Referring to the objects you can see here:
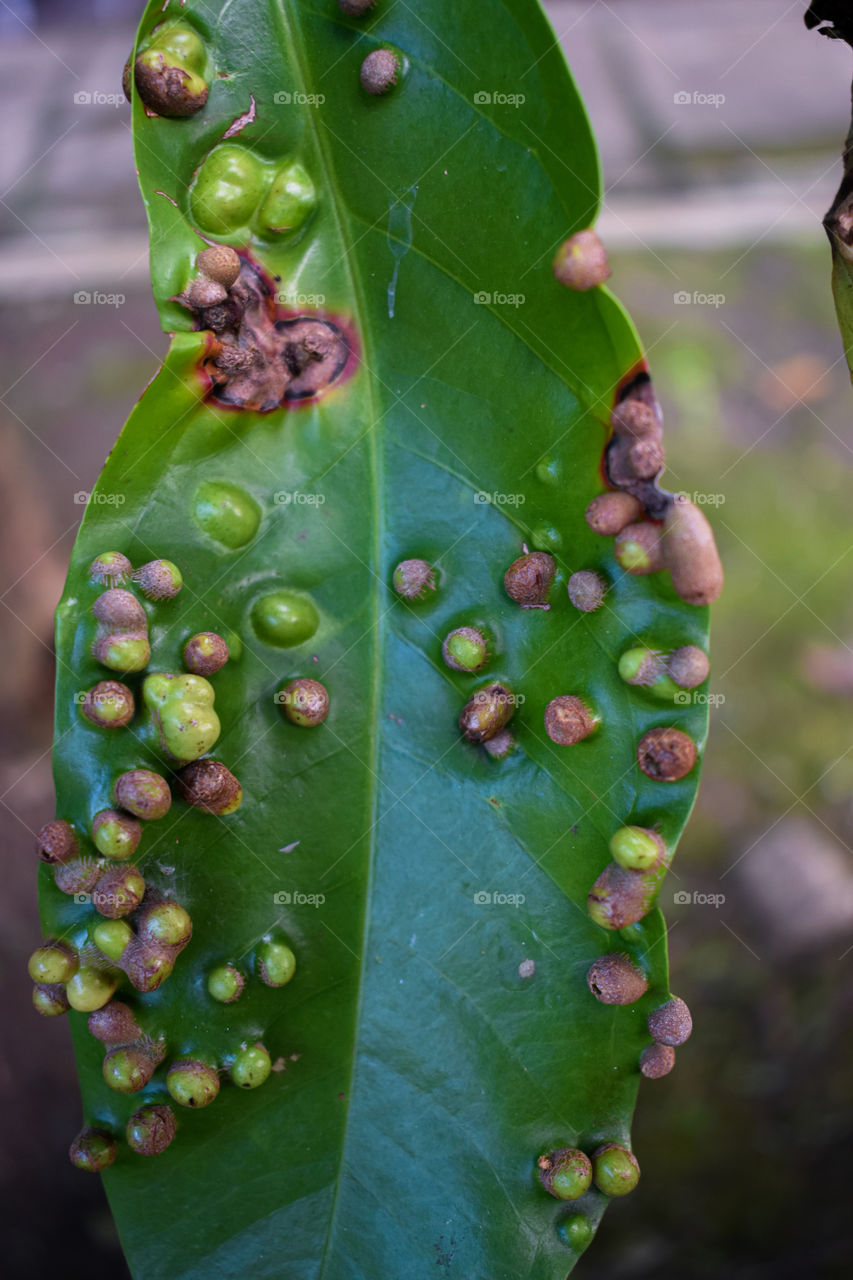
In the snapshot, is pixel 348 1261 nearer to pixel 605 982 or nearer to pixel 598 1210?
pixel 598 1210

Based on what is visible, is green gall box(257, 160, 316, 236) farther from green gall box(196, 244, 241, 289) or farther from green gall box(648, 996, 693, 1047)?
green gall box(648, 996, 693, 1047)

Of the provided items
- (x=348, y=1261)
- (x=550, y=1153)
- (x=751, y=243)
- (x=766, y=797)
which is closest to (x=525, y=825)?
(x=550, y=1153)
